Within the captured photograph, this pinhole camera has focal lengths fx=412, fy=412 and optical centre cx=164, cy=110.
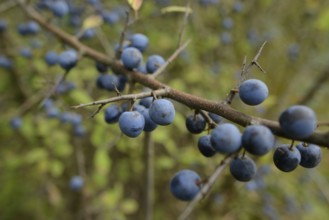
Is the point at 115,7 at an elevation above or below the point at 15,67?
above

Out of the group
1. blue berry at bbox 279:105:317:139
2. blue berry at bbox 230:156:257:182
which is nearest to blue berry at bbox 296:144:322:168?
blue berry at bbox 230:156:257:182

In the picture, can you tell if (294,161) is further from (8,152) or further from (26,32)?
(8,152)

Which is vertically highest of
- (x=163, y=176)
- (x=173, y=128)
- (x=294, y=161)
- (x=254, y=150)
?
(x=254, y=150)

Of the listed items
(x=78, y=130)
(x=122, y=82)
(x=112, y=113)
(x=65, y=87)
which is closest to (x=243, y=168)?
(x=112, y=113)

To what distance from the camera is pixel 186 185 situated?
179cm

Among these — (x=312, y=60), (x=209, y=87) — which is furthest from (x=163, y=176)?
(x=312, y=60)

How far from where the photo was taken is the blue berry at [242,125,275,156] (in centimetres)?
122

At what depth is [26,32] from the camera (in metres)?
3.66

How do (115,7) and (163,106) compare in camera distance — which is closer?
(163,106)

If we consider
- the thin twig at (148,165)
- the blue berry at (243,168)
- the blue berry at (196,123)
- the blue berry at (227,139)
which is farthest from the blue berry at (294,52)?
the blue berry at (227,139)

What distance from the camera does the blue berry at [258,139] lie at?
4.00ft

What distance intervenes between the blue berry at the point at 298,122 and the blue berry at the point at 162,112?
425 mm

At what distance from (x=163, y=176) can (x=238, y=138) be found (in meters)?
3.88

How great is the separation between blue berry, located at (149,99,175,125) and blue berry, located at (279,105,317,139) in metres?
0.43
